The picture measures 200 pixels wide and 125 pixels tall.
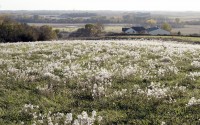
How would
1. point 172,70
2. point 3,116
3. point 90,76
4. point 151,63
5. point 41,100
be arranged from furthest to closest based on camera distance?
point 151,63
point 172,70
point 90,76
point 41,100
point 3,116

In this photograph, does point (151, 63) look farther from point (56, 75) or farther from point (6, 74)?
point (6, 74)

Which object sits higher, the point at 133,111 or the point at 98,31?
the point at 133,111

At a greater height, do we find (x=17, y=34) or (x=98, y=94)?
(x=98, y=94)

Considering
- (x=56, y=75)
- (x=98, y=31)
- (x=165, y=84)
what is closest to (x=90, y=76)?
(x=56, y=75)

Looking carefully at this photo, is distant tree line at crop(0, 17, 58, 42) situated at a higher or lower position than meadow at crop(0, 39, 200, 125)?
lower

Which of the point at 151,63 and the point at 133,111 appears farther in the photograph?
the point at 151,63

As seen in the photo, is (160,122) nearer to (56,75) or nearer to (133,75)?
(133,75)

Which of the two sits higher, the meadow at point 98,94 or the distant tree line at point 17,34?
the meadow at point 98,94

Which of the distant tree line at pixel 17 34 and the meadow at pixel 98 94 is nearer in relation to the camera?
the meadow at pixel 98 94

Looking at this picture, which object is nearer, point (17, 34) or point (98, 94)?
point (98, 94)

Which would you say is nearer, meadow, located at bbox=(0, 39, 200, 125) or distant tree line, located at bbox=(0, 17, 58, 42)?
meadow, located at bbox=(0, 39, 200, 125)

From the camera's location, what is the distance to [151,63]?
22906mm

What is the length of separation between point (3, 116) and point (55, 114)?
196 centimetres

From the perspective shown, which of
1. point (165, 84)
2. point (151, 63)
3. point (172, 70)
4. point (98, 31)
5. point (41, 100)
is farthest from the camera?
point (98, 31)
